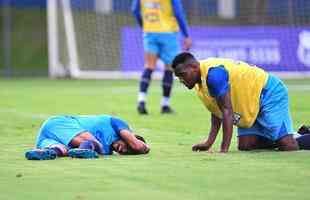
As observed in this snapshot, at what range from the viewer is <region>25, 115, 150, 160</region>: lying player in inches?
358

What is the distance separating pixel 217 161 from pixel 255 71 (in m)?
1.41

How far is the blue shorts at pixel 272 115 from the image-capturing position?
957cm

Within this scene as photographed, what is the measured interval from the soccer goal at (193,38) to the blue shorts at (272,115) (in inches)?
687

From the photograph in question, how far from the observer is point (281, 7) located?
96.4 feet

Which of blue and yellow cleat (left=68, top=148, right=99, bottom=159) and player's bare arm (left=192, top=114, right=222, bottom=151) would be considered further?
player's bare arm (left=192, top=114, right=222, bottom=151)

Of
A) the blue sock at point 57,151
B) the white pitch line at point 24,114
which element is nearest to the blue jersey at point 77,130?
the blue sock at point 57,151

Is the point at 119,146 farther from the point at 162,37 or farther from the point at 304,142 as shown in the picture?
the point at 162,37

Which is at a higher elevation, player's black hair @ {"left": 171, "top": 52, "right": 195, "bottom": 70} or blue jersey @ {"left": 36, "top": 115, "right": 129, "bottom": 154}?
player's black hair @ {"left": 171, "top": 52, "right": 195, "bottom": 70}

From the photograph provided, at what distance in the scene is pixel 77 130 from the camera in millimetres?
9172

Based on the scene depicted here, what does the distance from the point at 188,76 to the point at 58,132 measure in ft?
4.29

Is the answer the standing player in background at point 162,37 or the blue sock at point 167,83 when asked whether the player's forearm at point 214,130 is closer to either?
the standing player in background at point 162,37

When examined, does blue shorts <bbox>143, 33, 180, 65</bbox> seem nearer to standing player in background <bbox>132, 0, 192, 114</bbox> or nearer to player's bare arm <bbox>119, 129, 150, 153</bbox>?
standing player in background <bbox>132, 0, 192, 114</bbox>

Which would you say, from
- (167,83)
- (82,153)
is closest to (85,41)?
(167,83)

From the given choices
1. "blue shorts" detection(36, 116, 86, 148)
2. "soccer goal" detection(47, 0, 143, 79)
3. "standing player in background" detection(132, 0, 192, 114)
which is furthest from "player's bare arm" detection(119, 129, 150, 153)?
"soccer goal" detection(47, 0, 143, 79)
